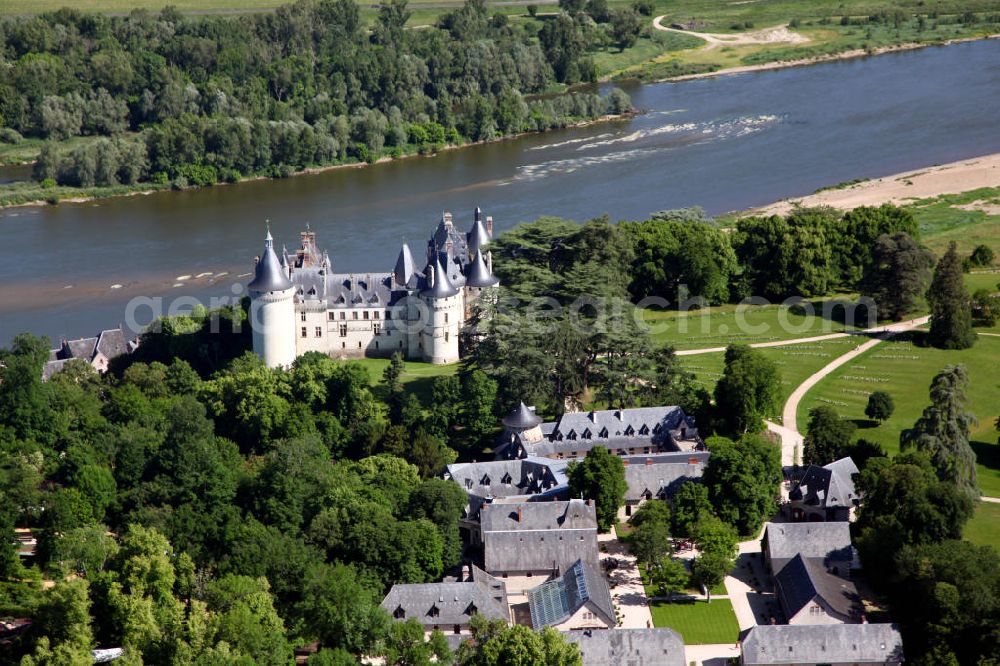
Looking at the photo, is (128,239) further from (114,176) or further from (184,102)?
(184,102)

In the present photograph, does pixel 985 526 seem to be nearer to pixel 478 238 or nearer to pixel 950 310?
pixel 950 310

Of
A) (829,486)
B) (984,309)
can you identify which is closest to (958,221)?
(984,309)

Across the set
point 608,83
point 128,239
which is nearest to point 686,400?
point 128,239

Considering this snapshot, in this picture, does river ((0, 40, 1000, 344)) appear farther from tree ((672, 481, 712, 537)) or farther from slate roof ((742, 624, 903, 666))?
slate roof ((742, 624, 903, 666))

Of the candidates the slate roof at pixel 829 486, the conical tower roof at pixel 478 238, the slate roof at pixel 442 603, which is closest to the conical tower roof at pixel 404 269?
the conical tower roof at pixel 478 238

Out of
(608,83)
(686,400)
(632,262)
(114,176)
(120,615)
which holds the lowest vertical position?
(120,615)

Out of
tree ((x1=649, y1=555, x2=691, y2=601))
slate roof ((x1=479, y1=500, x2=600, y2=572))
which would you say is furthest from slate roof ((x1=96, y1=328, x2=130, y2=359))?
tree ((x1=649, y1=555, x2=691, y2=601))
